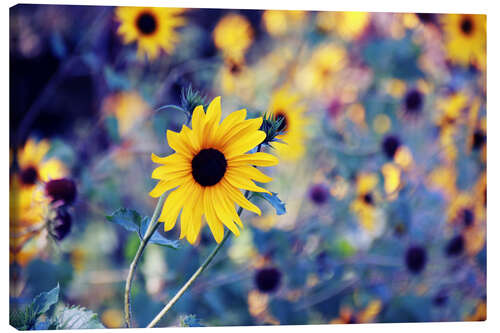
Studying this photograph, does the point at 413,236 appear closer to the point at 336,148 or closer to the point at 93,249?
the point at 336,148

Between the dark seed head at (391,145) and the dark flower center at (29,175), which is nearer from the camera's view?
the dark flower center at (29,175)

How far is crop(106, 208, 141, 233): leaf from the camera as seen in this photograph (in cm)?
98

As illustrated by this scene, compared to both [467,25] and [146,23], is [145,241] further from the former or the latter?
[467,25]

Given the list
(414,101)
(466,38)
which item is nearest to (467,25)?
(466,38)

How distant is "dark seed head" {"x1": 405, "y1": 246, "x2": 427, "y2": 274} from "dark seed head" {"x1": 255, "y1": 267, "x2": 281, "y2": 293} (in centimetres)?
43

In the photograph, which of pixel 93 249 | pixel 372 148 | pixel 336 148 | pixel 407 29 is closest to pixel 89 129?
pixel 93 249

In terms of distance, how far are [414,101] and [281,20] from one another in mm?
503

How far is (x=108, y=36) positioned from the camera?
1.63 metres

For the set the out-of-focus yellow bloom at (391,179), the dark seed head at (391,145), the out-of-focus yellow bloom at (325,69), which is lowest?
the out-of-focus yellow bloom at (391,179)

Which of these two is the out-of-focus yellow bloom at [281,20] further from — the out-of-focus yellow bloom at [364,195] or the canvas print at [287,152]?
the out-of-focus yellow bloom at [364,195]

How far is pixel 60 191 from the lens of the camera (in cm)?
140

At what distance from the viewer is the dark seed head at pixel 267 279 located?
5.72ft

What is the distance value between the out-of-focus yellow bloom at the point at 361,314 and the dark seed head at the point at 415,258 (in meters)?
0.16

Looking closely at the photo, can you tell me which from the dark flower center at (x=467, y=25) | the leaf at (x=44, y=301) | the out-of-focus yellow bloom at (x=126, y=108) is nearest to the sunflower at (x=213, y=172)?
the leaf at (x=44, y=301)
